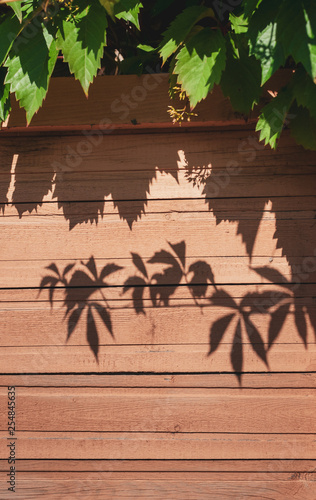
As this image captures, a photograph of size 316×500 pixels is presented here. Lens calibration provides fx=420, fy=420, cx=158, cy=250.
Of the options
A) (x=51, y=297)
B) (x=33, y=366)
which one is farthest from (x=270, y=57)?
(x=33, y=366)

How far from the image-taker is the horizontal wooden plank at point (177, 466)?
1427mm

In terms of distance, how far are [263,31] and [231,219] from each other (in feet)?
1.94

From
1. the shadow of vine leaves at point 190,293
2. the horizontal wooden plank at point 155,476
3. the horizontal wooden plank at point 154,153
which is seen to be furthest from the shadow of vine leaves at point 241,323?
the horizontal wooden plank at point 154,153

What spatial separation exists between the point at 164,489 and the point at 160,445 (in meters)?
0.15

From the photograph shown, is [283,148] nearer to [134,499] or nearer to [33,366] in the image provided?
[33,366]

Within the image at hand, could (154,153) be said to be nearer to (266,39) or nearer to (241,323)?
(266,39)

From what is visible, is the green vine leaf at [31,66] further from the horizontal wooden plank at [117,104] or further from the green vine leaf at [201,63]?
the green vine leaf at [201,63]

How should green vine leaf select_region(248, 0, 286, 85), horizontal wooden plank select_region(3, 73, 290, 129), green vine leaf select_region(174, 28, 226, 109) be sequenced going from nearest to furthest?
green vine leaf select_region(248, 0, 286, 85) → green vine leaf select_region(174, 28, 226, 109) → horizontal wooden plank select_region(3, 73, 290, 129)

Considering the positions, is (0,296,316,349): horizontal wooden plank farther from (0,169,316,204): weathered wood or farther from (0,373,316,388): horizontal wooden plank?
(0,169,316,204): weathered wood

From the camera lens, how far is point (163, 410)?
1.45 m

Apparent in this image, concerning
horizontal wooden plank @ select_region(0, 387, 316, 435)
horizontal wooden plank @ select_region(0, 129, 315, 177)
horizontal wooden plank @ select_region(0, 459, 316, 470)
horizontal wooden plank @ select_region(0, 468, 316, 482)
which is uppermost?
horizontal wooden plank @ select_region(0, 129, 315, 177)

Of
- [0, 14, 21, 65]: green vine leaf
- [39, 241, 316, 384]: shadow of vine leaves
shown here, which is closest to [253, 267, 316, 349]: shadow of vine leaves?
[39, 241, 316, 384]: shadow of vine leaves

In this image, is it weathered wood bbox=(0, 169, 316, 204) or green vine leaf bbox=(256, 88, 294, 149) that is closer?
green vine leaf bbox=(256, 88, 294, 149)

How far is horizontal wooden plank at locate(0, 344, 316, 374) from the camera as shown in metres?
1.44
